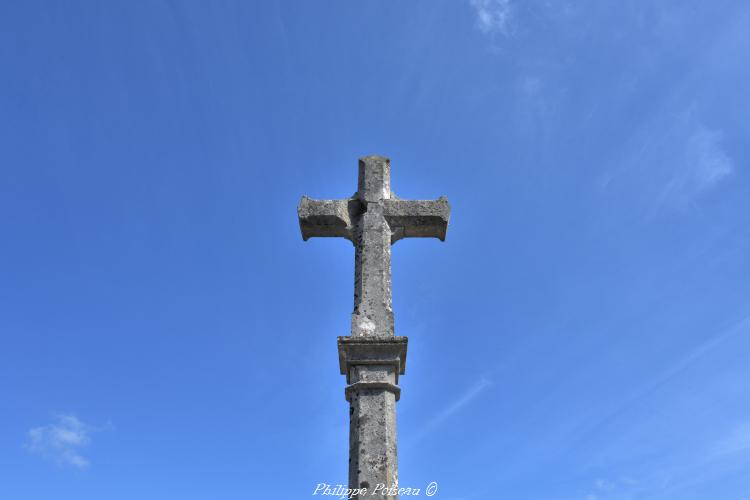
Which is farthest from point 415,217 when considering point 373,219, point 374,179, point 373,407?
point 373,407

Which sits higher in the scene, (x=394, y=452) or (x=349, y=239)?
(x=349, y=239)

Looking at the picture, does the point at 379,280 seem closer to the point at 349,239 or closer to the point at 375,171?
the point at 349,239

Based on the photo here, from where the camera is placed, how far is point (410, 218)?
7520mm

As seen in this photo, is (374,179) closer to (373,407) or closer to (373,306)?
(373,306)

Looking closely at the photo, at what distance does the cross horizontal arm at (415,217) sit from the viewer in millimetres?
7512

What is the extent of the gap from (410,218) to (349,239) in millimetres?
736

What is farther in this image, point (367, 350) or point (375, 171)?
point (375, 171)

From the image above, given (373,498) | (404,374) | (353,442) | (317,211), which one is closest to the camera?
(373,498)

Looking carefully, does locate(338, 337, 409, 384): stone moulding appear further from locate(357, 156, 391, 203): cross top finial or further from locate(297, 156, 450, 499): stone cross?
locate(357, 156, 391, 203): cross top finial

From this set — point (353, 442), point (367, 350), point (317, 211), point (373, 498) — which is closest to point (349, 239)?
point (317, 211)

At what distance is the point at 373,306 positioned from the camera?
672cm

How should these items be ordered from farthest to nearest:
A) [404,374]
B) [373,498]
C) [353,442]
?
[404,374], [353,442], [373,498]

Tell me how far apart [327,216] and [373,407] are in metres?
2.30

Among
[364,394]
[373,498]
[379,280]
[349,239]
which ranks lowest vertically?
[373,498]
